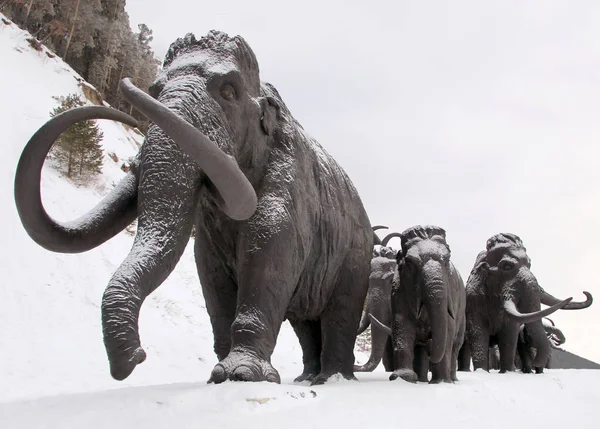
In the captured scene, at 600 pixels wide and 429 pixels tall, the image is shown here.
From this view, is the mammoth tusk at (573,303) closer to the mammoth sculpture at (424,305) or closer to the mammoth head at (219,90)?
the mammoth sculpture at (424,305)

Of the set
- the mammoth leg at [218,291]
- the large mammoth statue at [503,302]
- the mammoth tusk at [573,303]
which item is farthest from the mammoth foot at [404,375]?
the mammoth tusk at [573,303]

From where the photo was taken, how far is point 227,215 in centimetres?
331

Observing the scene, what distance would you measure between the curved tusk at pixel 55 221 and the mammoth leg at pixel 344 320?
1770 mm

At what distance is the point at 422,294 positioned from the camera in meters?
4.70

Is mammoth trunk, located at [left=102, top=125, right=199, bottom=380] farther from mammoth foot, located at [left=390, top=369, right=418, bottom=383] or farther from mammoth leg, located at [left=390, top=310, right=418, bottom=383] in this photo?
mammoth leg, located at [left=390, top=310, right=418, bottom=383]

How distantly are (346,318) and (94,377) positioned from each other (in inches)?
192

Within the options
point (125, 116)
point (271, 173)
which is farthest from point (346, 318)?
point (125, 116)

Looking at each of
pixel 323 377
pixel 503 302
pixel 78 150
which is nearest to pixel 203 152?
pixel 323 377

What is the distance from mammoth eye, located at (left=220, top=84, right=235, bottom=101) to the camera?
3.40 m

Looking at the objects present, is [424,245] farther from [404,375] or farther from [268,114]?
[268,114]

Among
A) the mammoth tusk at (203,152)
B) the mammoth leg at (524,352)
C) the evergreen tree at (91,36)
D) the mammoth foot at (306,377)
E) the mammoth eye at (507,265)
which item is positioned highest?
the evergreen tree at (91,36)

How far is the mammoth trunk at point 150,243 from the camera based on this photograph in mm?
2312

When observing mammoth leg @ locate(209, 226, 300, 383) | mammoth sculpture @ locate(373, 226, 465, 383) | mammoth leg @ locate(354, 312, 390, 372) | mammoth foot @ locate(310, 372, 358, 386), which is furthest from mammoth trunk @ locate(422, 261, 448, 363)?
mammoth leg @ locate(354, 312, 390, 372)

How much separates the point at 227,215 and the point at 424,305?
6.92 ft
